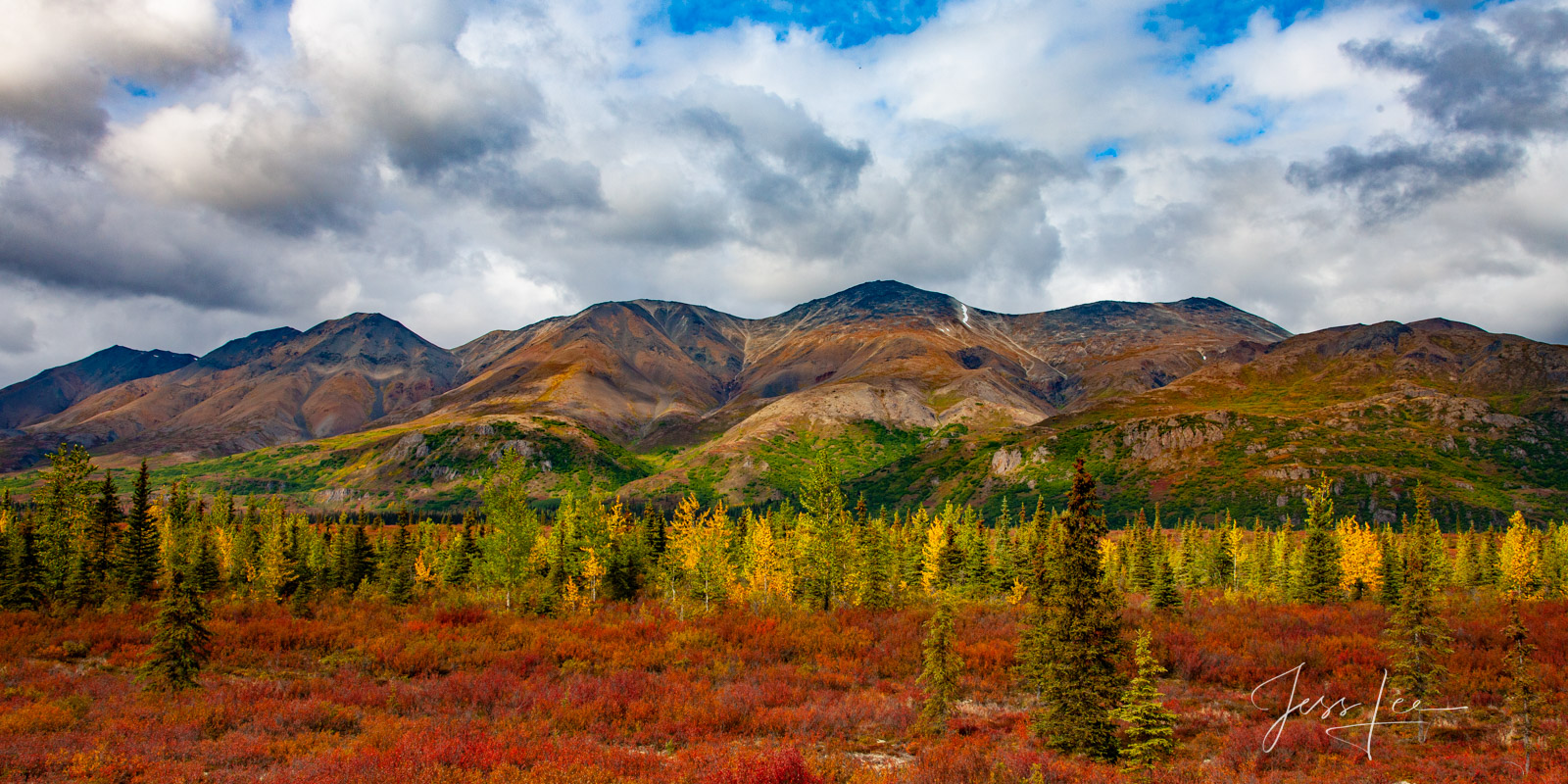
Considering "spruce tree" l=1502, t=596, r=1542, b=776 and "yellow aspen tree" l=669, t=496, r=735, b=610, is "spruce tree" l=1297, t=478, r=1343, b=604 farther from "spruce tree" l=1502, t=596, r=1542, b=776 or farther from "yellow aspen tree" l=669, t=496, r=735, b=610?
"yellow aspen tree" l=669, t=496, r=735, b=610

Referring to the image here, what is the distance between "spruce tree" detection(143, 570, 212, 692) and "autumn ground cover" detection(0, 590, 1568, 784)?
606 mm

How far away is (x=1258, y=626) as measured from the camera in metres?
33.3

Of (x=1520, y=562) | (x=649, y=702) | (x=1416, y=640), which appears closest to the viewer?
(x=649, y=702)

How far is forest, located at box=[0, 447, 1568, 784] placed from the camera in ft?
48.8

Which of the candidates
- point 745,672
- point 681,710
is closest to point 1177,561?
point 745,672

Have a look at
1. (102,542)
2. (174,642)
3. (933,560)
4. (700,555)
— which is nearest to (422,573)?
(102,542)

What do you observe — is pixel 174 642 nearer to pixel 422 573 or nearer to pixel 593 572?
A: pixel 593 572

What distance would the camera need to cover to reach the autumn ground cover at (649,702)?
1413 centimetres

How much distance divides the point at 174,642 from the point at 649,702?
1397cm
